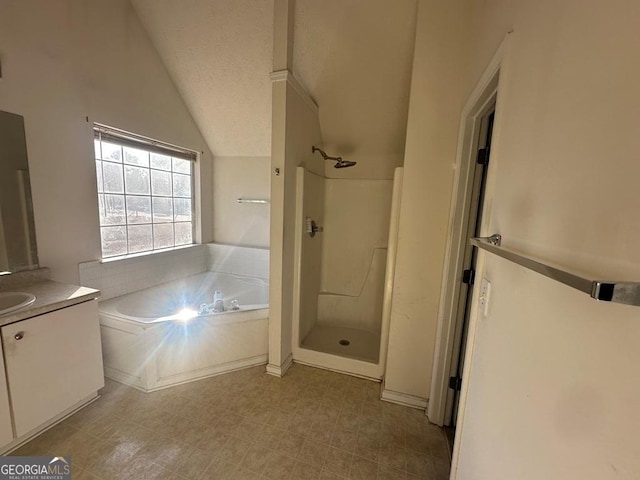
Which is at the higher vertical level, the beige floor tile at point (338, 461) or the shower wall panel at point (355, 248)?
the shower wall panel at point (355, 248)

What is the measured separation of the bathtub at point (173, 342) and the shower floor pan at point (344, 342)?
20.7 inches

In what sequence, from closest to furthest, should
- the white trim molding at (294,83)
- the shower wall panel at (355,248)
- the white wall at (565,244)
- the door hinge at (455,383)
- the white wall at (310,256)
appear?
the white wall at (565,244), the door hinge at (455,383), the white trim molding at (294,83), the white wall at (310,256), the shower wall panel at (355,248)

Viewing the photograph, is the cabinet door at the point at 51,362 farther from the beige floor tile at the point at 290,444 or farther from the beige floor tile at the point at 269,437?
the beige floor tile at the point at 290,444

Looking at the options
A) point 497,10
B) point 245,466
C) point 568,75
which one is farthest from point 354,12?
point 245,466

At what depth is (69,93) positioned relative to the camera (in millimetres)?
1961

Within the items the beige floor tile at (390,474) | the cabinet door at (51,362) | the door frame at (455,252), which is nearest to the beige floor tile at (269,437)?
the beige floor tile at (390,474)

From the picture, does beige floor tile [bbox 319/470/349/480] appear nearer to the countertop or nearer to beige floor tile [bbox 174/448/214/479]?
beige floor tile [bbox 174/448/214/479]

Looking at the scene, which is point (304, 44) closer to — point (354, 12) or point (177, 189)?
point (354, 12)

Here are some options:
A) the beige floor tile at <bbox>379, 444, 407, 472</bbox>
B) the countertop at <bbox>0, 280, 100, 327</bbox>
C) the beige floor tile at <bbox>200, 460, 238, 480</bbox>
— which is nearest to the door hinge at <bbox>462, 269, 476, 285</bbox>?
the beige floor tile at <bbox>379, 444, 407, 472</bbox>

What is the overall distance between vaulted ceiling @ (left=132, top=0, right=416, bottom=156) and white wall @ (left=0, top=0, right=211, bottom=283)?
0.38m

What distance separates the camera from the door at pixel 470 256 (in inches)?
57.9

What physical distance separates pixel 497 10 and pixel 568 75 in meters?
0.81

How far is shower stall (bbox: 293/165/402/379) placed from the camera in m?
2.54

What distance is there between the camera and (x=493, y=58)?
1034 mm
